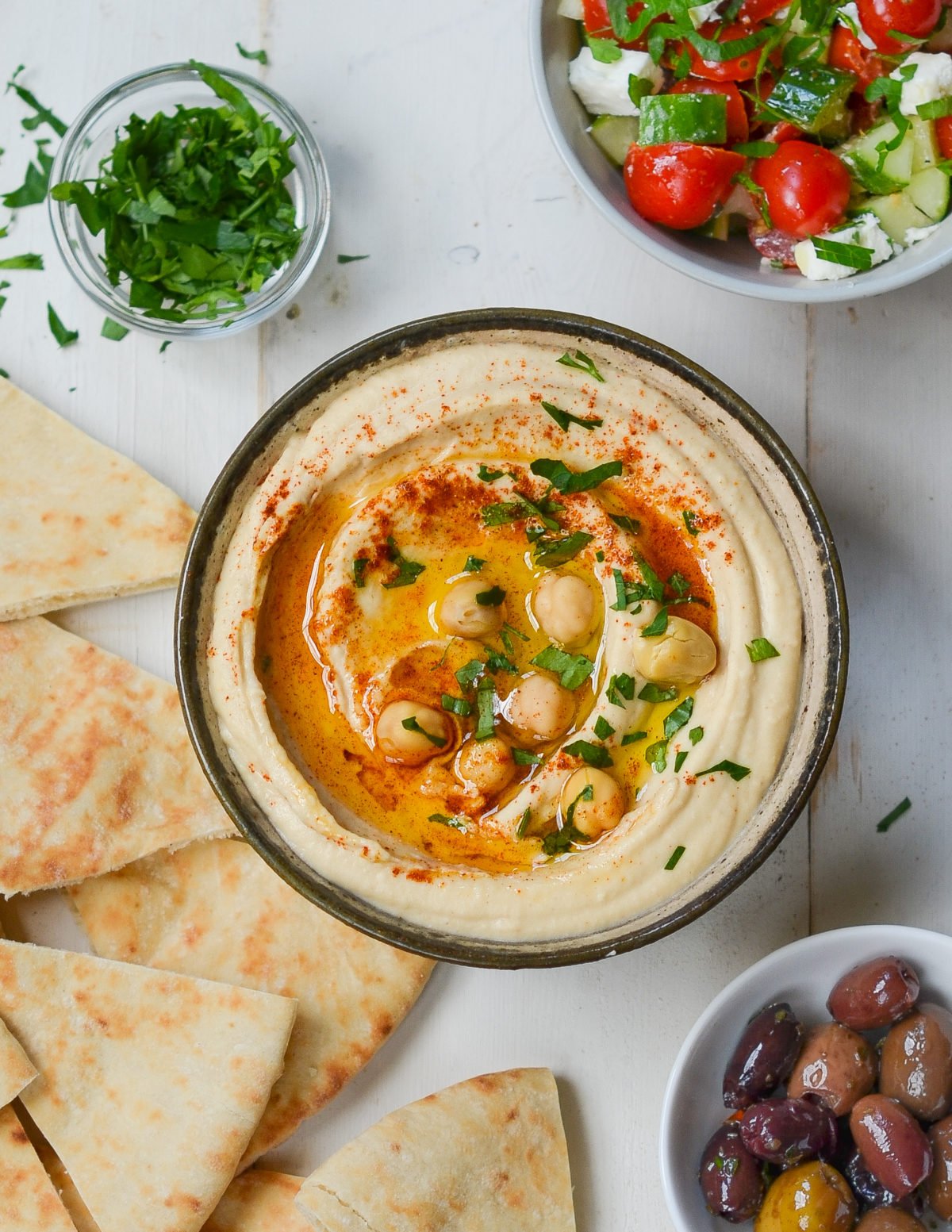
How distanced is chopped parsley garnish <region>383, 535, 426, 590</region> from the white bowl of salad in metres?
0.89

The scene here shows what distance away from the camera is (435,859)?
2887mm

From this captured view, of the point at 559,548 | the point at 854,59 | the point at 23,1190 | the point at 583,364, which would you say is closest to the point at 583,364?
the point at 583,364

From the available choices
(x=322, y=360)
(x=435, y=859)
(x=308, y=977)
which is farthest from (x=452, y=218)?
(x=308, y=977)

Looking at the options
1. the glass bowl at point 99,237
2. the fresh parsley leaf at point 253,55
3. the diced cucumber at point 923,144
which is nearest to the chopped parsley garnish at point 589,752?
the glass bowl at point 99,237

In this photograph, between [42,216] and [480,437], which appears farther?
[42,216]

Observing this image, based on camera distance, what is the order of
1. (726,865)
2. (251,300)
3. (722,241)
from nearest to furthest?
1. (726,865)
2. (722,241)
3. (251,300)

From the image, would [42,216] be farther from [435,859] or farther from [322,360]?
[435,859]

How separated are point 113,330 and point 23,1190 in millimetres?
2228

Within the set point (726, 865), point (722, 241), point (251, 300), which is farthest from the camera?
point (251, 300)

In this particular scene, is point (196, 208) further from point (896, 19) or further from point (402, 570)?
point (896, 19)

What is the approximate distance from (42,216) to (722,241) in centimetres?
181

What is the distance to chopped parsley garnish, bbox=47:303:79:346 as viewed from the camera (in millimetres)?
3395

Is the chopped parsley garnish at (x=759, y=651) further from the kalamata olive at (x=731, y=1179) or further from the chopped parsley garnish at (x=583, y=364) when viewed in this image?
the kalamata olive at (x=731, y=1179)

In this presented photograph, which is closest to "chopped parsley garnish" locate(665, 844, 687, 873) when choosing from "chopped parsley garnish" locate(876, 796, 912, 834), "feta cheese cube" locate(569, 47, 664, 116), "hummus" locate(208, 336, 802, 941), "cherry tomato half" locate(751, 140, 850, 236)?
"hummus" locate(208, 336, 802, 941)
